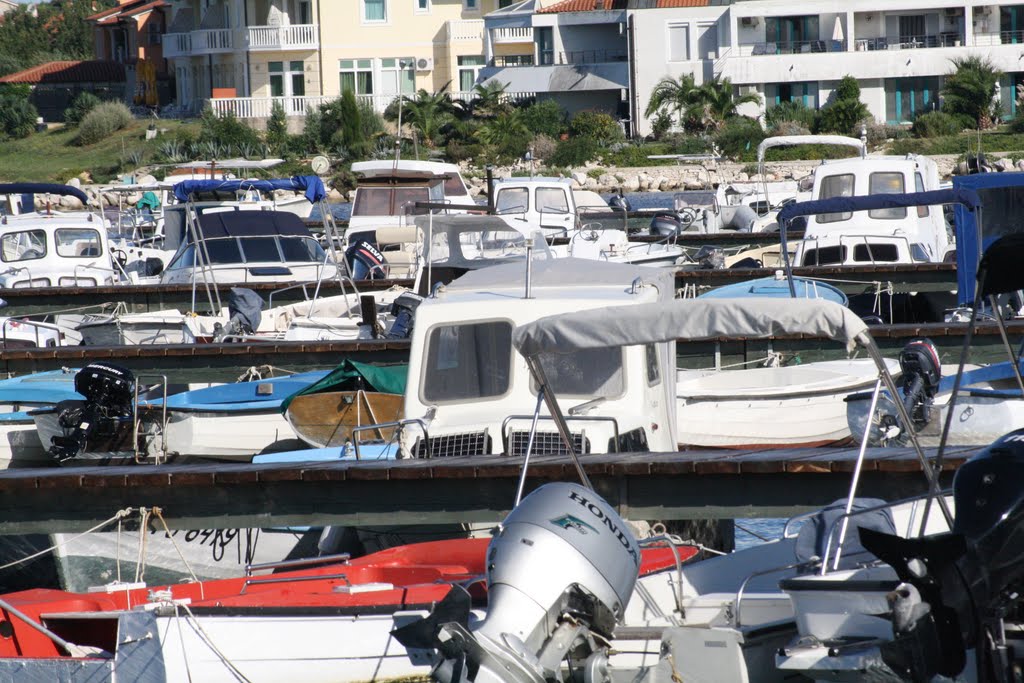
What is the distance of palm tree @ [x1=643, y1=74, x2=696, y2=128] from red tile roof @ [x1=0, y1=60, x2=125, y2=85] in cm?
3719

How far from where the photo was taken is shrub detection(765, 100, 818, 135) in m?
54.5

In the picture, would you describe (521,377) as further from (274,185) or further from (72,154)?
(72,154)

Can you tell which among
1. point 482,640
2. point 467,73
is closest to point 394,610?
point 482,640

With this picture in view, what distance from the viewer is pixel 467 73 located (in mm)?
65375

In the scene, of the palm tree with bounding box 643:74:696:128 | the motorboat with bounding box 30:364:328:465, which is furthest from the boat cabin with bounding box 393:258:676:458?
the palm tree with bounding box 643:74:696:128

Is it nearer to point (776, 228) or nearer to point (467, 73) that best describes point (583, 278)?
point (776, 228)

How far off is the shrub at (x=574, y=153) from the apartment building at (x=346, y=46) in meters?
8.97

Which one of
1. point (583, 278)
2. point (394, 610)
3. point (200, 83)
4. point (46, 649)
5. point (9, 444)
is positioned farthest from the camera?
point (200, 83)

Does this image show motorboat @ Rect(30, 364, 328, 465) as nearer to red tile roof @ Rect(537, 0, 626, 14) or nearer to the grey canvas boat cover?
the grey canvas boat cover

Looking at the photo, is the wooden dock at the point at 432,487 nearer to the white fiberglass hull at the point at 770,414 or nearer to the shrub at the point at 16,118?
the white fiberglass hull at the point at 770,414

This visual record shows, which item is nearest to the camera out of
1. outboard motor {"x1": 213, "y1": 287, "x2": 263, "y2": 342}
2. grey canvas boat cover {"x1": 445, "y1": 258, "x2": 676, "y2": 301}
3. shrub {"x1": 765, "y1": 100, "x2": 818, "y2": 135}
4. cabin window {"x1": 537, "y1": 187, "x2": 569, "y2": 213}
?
grey canvas boat cover {"x1": 445, "y1": 258, "x2": 676, "y2": 301}

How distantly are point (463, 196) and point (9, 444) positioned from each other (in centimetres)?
1424

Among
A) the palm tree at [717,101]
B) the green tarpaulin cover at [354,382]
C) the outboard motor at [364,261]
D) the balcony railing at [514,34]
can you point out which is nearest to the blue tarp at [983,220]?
the green tarpaulin cover at [354,382]

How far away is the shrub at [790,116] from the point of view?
54531mm
